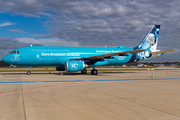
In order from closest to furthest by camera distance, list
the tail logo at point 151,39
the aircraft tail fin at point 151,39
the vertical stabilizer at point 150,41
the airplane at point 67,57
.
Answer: the airplane at point 67,57 < the vertical stabilizer at point 150,41 < the aircraft tail fin at point 151,39 < the tail logo at point 151,39

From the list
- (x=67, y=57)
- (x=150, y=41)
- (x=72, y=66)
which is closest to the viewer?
(x=72, y=66)

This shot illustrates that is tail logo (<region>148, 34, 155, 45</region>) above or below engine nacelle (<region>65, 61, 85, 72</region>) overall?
above

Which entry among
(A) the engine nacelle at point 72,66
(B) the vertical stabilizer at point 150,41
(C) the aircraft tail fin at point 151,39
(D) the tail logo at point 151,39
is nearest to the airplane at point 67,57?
(A) the engine nacelle at point 72,66

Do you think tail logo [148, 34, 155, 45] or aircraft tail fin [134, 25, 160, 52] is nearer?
aircraft tail fin [134, 25, 160, 52]

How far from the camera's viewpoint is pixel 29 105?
281 inches

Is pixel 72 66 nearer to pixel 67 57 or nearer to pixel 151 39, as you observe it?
pixel 67 57

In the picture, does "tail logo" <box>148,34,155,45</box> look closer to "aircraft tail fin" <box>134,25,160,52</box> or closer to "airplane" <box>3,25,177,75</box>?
"aircraft tail fin" <box>134,25,160,52</box>

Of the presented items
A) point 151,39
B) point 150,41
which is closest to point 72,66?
point 150,41

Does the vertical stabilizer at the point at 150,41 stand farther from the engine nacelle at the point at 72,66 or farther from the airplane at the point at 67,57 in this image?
the engine nacelle at the point at 72,66

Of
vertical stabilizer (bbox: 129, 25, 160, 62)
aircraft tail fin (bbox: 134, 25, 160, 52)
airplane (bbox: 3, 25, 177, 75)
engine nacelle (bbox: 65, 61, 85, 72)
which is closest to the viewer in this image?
engine nacelle (bbox: 65, 61, 85, 72)

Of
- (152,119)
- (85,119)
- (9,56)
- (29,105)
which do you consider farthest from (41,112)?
(9,56)

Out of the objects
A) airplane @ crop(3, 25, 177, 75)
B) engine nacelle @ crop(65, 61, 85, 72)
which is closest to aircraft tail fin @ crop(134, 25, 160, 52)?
airplane @ crop(3, 25, 177, 75)

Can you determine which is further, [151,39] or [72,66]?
[151,39]

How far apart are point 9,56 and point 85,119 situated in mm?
23800
